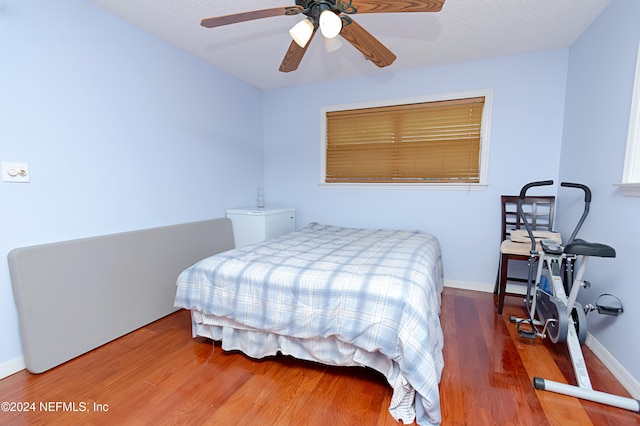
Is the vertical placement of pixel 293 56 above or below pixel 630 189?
above

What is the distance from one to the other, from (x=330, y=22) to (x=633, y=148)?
181 centimetres

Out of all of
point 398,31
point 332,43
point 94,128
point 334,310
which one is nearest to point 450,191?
point 398,31

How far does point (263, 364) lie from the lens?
177cm

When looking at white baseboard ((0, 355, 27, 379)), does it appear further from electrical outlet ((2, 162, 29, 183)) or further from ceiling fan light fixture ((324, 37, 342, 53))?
ceiling fan light fixture ((324, 37, 342, 53))

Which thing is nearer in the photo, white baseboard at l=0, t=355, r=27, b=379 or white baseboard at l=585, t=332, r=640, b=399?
white baseboard at l=585, t=332, r=640, b=399

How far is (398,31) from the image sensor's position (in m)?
2.31

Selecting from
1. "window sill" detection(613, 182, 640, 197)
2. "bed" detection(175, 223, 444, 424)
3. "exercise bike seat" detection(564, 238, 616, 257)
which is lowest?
"bed" detection(175, 223, 444, 424)

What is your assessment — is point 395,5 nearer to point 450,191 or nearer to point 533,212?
point 450,191

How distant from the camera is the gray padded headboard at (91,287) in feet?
5.38

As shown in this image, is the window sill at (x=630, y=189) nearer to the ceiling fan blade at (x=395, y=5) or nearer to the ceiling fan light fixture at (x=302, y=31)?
the ceiling fan blade at (x=395, y=5)

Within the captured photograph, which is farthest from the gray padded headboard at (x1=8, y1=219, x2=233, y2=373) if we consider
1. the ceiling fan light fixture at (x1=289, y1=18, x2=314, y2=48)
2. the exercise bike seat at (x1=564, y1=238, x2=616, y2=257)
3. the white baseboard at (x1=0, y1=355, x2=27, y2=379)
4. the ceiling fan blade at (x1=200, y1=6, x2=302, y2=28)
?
the exercise bike seat at (x1=564, y1=238, x2=616, y2=257)

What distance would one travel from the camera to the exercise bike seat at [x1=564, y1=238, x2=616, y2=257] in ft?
4.79

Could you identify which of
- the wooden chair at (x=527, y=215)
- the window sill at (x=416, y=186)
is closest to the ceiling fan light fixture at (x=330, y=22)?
the window sill at (x=416, y=186)

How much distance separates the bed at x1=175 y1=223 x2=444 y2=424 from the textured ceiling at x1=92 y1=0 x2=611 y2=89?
5.60 ft
